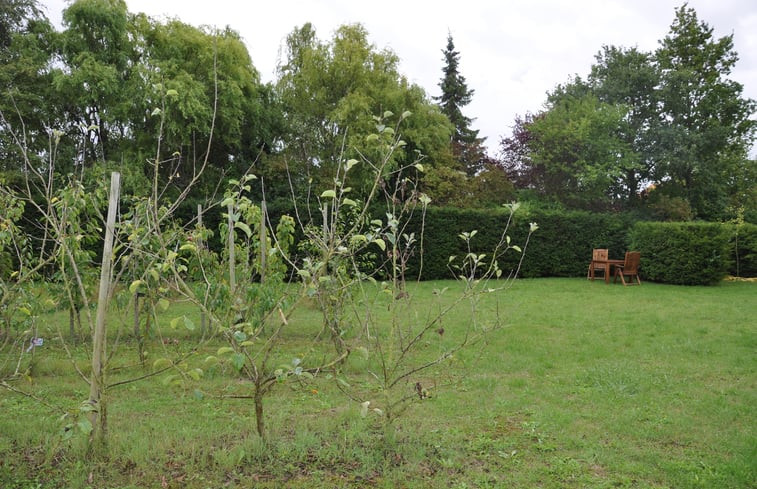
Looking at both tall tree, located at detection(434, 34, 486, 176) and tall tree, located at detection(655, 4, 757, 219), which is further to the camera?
tall tree, located at detection(434, 34, 486, 176)

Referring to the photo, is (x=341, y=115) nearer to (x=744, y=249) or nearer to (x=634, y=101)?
(x=744, y=249)

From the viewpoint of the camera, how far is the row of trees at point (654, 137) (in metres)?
17.7

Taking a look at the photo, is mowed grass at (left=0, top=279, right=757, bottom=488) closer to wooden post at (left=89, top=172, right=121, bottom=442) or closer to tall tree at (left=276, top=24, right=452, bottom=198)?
wooden post at (left=89, top=172, right=121, bottom=442)

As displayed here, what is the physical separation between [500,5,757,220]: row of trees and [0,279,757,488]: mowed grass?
13.4m

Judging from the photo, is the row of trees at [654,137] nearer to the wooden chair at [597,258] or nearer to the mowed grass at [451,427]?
the wooden chair at [597,258]

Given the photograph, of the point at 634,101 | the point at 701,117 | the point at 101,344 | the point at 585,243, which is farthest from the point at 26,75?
the point at 701,117

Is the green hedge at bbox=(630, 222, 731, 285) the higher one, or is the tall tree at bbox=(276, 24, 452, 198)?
the tall tree at bbox=(276, 24, 452, 198)

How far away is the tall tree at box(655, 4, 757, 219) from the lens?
60.0 feet

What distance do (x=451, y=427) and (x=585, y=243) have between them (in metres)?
11.7

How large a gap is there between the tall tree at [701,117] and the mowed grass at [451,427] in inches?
608

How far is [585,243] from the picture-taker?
44.6 ft

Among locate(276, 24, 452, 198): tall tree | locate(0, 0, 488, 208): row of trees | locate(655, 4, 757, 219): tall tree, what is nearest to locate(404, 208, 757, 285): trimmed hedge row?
locate(0, 0, 488, 208): row of trees

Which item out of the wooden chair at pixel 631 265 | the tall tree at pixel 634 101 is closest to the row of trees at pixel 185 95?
the wooden chair at pixel 631 265

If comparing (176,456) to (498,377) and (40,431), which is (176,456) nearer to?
(40,431)
